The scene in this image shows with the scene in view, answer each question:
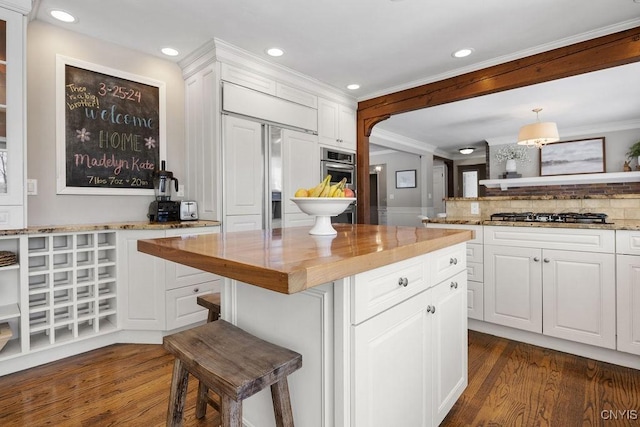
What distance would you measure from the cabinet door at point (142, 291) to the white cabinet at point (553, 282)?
2.58 metres

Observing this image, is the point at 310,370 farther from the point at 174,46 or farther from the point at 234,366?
the point at 174,46

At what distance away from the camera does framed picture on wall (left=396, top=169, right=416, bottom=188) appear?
7.90 meters

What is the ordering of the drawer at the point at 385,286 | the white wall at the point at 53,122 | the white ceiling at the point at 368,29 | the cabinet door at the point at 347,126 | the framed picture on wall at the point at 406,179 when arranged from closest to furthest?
the drawer at the point at 385,286, the white ceiling at the point at 368,29, the white wall at the point at 53,122, the cabinet door at the point at 347,126, the framed picture on wall at the point at 406,179

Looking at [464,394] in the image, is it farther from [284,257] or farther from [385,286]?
[284,257]

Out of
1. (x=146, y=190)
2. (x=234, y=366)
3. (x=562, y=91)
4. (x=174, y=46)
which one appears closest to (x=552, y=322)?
(x=234, y=366)

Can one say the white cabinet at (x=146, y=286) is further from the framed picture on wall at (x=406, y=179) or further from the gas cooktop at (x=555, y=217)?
the framed picture on wall at (x=406, y=179)

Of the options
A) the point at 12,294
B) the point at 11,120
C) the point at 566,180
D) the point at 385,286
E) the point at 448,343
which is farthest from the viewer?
the point at 566,180

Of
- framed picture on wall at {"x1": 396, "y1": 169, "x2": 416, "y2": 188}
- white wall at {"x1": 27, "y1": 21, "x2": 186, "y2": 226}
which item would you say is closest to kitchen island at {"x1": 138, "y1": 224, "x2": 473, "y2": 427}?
white wall at {"x1": 27, "y1": 21, "x2": 186, "y2": 226}

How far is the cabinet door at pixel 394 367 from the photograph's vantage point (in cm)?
103

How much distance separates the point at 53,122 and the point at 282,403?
8.97 feet

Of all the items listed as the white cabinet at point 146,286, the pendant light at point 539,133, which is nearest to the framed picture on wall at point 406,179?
the pendant light at point 539,133

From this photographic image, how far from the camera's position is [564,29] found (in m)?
2.59

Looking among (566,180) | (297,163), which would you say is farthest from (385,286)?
(566,180)

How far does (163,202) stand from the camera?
2877mm
